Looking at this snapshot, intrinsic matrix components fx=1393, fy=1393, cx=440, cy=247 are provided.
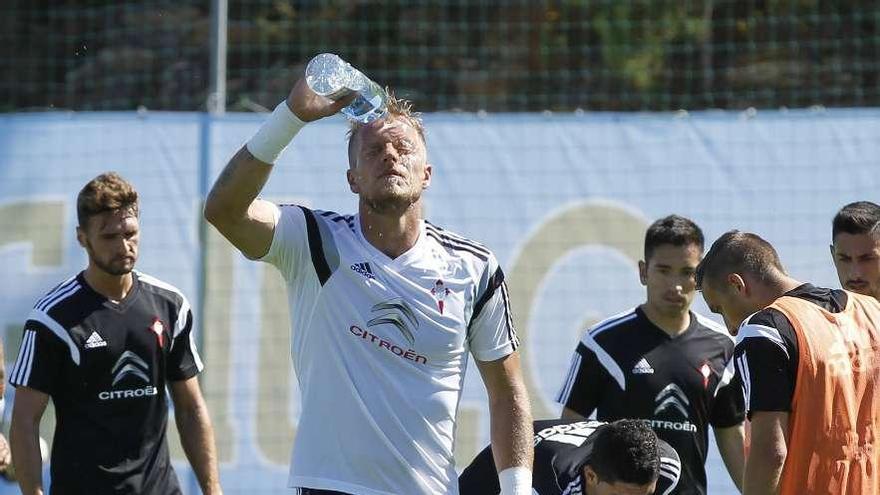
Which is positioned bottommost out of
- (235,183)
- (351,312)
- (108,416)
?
(108,416)

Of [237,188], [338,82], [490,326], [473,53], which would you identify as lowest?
[490,326]

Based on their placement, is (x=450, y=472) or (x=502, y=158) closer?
(x=450, y=472)

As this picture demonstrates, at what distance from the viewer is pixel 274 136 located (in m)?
4.23

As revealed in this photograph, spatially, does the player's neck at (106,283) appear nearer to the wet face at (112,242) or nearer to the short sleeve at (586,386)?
the wet face at (112,242)

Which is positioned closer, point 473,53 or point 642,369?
point 642,369

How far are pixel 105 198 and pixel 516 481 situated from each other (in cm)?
270

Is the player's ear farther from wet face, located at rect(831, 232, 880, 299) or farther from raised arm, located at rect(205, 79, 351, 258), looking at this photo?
raised arm, located at rect(205, 79, 351, 258)

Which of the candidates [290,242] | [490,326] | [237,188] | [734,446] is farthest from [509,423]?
[734,446]

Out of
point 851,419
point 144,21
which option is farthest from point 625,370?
point 144,21

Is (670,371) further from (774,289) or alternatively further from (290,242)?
(290,242)

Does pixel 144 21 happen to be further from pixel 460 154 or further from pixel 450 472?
pixel 450 472

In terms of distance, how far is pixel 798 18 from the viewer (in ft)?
37.1

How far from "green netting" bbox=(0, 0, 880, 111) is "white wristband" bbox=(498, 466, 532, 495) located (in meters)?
6.98

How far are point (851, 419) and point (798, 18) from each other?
22.8ft
